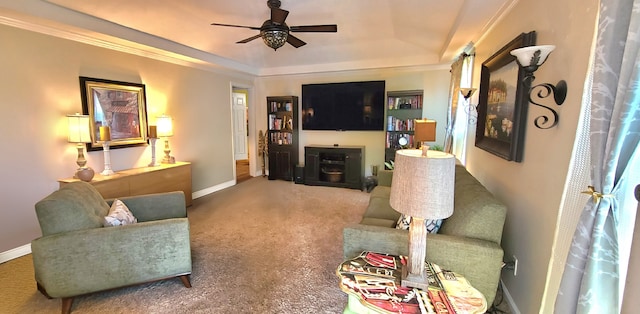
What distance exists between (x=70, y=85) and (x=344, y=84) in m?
4.16

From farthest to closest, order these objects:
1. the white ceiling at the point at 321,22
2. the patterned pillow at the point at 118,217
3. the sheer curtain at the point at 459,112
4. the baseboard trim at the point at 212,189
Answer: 1. the baseboard trim at the point at 212,189
2. the sheer curtain at the point at 459,112
3. the white ceiling at the point at 321,22
4. the patterned pillow at the point at 118,217

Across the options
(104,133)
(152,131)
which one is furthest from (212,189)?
(104,133)

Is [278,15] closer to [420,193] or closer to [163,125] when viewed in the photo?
[420,193]

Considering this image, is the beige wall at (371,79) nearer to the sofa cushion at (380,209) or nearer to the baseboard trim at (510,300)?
the sofa cushion at (380,209)

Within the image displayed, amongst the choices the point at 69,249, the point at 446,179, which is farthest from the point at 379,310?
the point at 69,249

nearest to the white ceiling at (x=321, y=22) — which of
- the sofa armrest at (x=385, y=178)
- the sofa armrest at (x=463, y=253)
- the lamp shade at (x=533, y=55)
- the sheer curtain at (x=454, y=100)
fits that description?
the sheer curtain at (x=454, y=100)

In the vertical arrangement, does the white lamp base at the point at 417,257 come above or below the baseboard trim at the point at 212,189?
above

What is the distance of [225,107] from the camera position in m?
5.49

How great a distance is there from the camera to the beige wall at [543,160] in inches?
55.5

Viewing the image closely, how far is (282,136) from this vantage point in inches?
244

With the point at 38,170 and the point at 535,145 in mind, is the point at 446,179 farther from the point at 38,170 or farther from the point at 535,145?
the point at 38,170

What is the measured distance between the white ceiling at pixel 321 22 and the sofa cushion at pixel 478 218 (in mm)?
1692

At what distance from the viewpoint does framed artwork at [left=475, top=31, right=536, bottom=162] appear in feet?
6.43

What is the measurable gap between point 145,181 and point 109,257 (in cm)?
179
